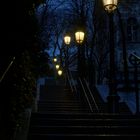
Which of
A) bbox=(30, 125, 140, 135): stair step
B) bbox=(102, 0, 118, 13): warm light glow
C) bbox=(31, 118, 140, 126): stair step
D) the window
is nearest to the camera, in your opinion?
bbox=(30, 125, 140, 135): stair step

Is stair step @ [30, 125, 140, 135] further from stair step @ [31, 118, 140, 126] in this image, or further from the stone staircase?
stair step @ [31, 118, 140, 126]

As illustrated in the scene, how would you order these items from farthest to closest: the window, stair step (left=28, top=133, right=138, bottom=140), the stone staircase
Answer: the window, the stone staircase, stair step (left=28, top=133, right=138, bottom=140)

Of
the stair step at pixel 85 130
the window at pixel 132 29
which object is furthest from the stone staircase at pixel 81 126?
the window at pixel 132 29

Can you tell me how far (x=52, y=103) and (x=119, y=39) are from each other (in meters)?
28.2

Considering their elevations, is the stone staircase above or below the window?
below

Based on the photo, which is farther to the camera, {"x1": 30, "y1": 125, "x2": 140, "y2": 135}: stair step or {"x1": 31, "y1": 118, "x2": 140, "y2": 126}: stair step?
{"x1": 31, "y1": 118, "x2": 140, "y2": 126}: stair step

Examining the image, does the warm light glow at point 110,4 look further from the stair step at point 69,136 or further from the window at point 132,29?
the window at point 132,29

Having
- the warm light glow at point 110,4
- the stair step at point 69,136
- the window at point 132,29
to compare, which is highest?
the warm light glow at point 110,4

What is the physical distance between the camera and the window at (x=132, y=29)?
4934 centimetres

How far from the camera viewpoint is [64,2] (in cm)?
4075

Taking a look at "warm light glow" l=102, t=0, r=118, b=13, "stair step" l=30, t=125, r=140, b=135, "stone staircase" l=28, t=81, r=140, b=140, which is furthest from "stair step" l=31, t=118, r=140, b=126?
"warm light glow" l=102, t=0, r=118, b=13

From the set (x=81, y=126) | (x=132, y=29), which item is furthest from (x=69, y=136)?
(x=132, y=29)

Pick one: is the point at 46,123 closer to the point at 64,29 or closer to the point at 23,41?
the point at 23,41

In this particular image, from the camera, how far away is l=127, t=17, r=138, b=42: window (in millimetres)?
49344
